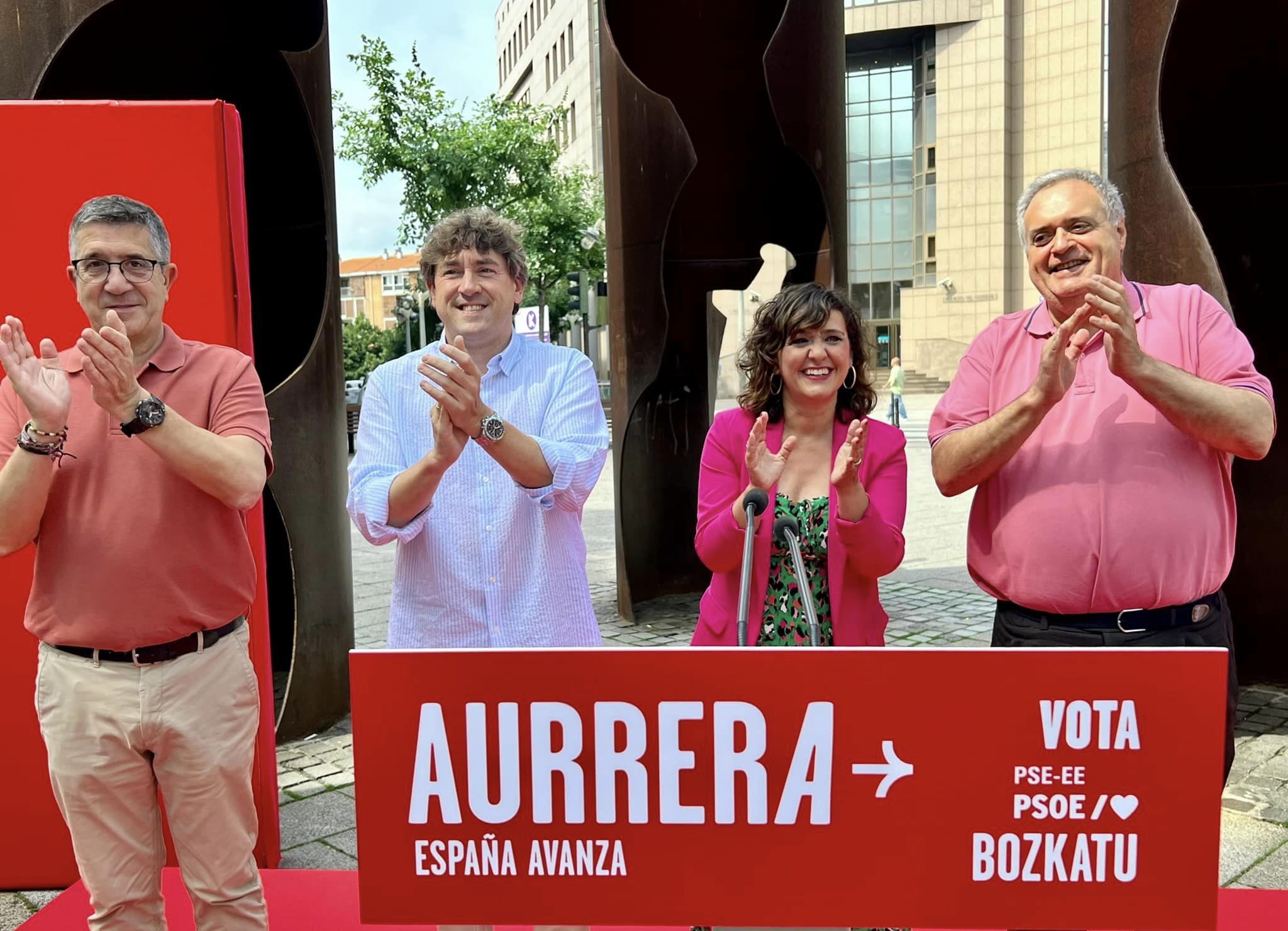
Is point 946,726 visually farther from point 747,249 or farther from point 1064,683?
point 747,249

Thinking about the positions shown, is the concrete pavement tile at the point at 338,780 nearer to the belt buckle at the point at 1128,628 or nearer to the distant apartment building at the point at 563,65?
the belt buckle at the point at 1128,628

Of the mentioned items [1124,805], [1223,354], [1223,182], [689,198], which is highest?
[689,198]

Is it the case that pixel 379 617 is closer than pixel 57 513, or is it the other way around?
pixel 57 513

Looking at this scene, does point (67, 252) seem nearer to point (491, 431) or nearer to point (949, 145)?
point (491, 431)

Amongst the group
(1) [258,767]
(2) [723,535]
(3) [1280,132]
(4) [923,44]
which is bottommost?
(1) [258,767]

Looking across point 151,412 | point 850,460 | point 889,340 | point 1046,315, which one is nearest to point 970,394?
point 1046,315

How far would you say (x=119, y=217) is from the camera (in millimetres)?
2359

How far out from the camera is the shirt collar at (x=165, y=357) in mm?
2453

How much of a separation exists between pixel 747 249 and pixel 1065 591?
6.10 m

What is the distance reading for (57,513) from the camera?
235cm

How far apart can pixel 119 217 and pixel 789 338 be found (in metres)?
1.56

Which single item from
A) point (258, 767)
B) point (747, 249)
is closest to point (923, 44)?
point (747, 249)

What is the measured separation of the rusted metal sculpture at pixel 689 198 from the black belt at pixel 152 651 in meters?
5.05

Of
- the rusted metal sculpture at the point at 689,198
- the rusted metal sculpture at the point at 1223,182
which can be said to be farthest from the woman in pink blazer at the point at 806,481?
the rusted metal sculpture at the point at 689,198
